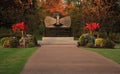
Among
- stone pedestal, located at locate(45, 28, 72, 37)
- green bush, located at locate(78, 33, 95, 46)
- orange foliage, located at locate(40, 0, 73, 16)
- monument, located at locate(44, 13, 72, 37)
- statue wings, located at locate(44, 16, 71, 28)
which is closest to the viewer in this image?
green bush, located at locate(78, 33, 95, 46)

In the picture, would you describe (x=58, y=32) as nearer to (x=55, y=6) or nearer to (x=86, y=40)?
(x=86, y=40)

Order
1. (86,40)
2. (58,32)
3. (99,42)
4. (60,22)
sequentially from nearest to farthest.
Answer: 1. (99,42)
2. (86,40)
3. (58,32)
4. (60,22)

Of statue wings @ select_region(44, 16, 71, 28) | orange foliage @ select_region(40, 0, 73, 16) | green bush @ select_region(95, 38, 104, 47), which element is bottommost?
green bush @ select_region(95, 38, 104, 47)

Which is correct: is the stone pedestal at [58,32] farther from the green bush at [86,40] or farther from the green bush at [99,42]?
the green bush at [99,42]

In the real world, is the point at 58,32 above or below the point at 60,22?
below

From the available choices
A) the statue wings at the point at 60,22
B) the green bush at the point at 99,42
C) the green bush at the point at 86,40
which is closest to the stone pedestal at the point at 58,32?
the statue wings at the point at 60,22

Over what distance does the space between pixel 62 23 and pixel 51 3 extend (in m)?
25.7

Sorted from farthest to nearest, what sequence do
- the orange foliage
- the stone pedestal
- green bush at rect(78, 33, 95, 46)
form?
the orange foliage
the stone pedestal
green bush at rect(78, 33, 95, 46)

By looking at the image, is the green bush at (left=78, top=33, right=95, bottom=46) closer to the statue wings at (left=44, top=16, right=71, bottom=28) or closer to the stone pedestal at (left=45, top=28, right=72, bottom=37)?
the stone pedestal at (left=45, top=28, right=72, bottom=37)

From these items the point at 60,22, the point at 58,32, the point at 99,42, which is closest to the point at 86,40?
the point at 99,42

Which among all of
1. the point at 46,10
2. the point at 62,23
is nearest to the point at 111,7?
the point at 62,23

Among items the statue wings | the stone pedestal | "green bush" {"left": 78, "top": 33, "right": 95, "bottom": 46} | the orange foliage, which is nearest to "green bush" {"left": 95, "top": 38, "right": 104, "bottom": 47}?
"green bush" {"left": 78, "top": 33, "right": 95, "bottom": 46}

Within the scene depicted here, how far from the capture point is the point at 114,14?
185ft

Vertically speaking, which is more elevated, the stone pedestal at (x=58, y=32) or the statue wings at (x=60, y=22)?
the statue wings at (x=60, y=22)
